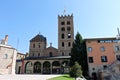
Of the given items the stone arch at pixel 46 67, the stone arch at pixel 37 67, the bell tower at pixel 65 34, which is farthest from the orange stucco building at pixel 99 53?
the stone arch at pixel 37 67

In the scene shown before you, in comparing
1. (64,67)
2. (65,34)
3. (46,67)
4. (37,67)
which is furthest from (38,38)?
(64,67)

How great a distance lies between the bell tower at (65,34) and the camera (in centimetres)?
5397

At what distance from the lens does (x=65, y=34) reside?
56.6 metres

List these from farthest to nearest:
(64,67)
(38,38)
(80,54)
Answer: (38,38) → (64,67) → (80,54)

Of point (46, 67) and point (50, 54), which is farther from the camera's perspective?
point (50, 54)

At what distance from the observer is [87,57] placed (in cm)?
3622

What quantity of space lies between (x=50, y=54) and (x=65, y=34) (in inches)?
411

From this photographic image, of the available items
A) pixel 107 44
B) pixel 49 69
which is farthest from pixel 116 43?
pixel 49 69

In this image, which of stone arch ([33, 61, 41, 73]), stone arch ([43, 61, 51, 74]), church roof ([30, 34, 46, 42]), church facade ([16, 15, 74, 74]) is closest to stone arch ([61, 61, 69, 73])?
church facade ([16, 15, 74, 74])

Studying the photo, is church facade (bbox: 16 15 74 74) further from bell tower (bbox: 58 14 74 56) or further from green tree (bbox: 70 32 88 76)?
green tree (bbox: 70 32 88 76)

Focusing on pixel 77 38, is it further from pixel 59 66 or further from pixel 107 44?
pixel 59 66

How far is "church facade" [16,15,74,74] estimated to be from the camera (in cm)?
4659

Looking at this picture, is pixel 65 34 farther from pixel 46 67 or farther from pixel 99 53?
pixel 99 53

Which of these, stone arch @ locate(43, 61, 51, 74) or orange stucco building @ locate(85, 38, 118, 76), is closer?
orange stucco building @ locate(85, 38, 118, 76)
